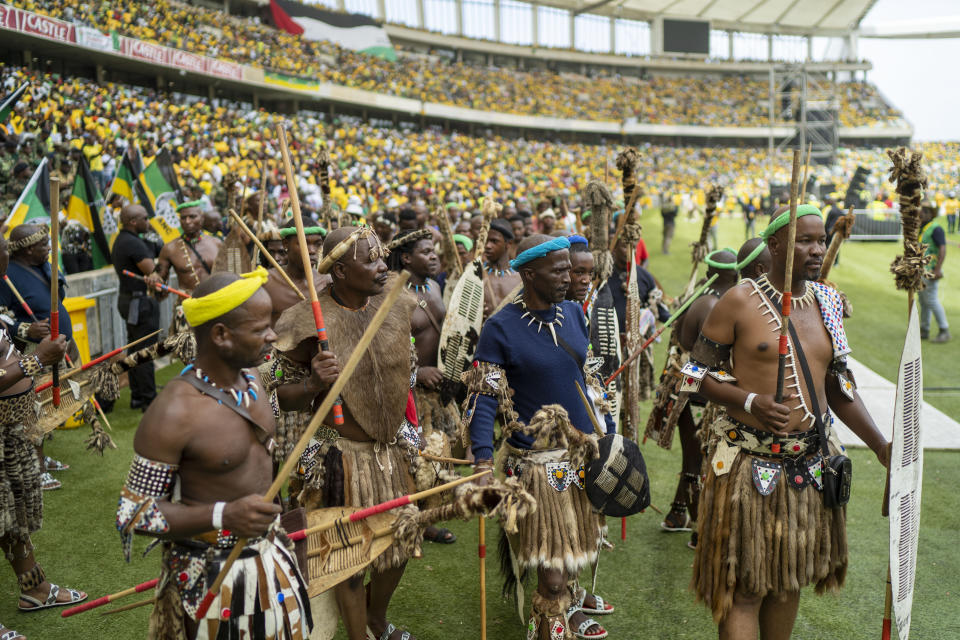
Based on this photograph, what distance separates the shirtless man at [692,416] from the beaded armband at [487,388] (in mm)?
1888

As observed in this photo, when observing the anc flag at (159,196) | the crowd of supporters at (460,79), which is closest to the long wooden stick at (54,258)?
the anc flag at (159,196)

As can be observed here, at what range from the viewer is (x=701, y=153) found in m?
47.8

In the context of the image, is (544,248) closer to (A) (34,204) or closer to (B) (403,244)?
(B) (403,244)

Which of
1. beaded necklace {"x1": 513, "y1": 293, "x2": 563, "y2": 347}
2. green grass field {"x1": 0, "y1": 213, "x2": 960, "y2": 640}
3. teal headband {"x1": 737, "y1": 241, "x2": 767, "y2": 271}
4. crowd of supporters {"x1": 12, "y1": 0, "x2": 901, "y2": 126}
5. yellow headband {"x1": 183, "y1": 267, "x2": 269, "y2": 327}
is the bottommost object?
green grass field {"x1": 0, "y1": 213, "x2": 960, "y2": 640}

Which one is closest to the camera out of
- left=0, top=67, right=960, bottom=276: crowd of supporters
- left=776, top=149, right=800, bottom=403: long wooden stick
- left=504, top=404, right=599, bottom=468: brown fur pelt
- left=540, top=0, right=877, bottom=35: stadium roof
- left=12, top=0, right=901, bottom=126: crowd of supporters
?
left=776, top=149, right=800, bottom=403: long wooden stick

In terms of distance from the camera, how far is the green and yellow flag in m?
8.67

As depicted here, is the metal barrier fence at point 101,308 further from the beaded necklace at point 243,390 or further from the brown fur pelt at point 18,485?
the beaded necklace at point 243,390

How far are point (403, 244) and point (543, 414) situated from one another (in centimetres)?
204

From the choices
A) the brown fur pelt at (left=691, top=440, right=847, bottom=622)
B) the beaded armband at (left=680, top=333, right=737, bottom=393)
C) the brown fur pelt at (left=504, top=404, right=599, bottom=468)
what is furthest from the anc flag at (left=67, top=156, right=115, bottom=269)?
the brown fur pelt at (left=691, top=440, right=847, bottom=622)

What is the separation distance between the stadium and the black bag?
0.76 feet

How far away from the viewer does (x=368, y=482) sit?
12.2 feet

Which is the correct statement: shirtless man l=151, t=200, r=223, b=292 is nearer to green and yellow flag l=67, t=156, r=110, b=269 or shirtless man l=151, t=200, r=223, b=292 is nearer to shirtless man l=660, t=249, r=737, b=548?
green and yellow flag l=67, t=156, r=110, b=269

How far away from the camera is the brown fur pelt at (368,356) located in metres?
3.67

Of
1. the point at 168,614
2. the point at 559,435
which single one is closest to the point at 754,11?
the point at 559,435
